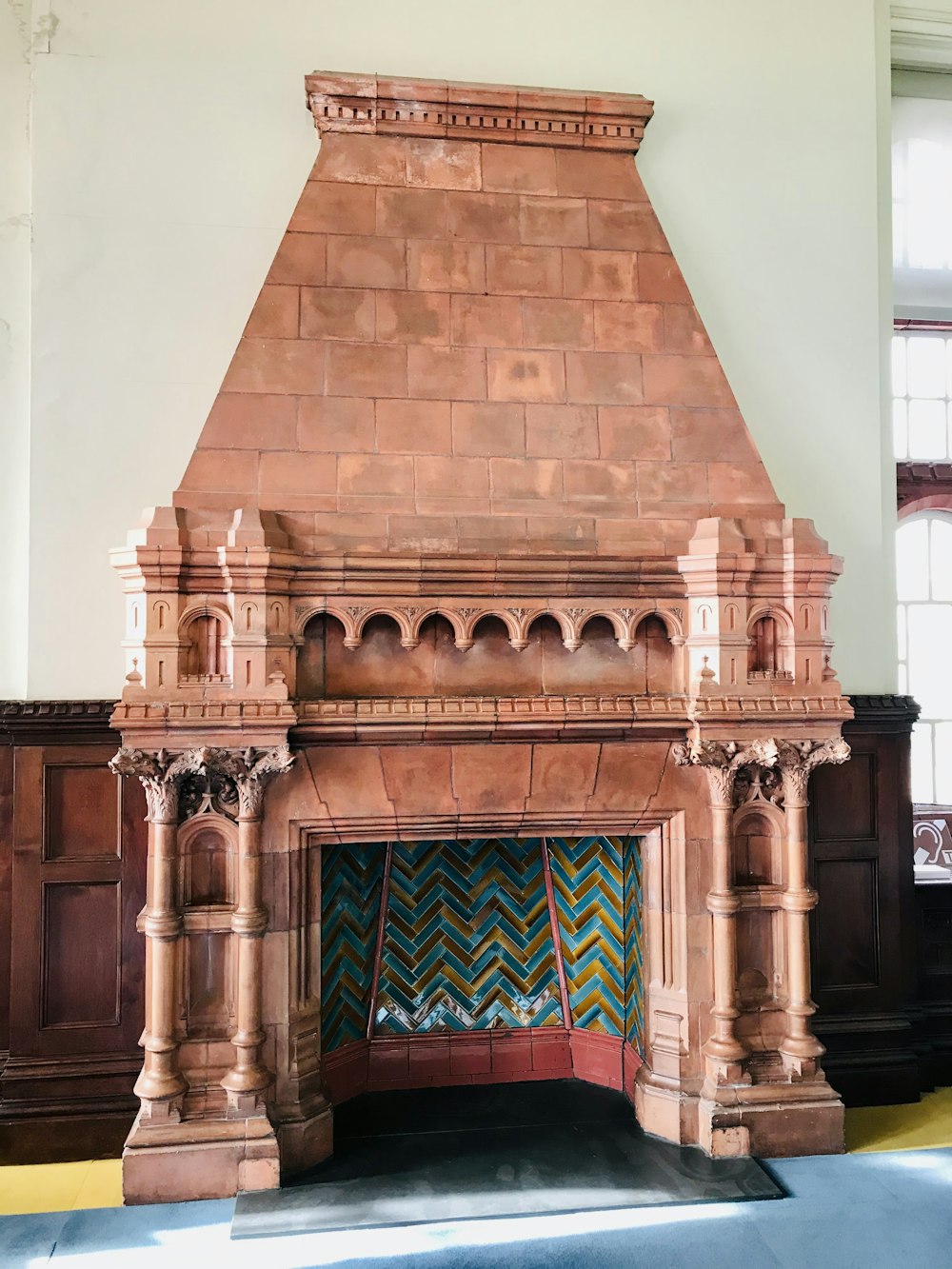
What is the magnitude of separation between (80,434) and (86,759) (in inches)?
53.9

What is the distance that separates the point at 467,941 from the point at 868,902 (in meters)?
1.90

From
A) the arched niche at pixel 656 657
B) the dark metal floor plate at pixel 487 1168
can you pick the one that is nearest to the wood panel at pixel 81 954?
the dark metal floor plate at pixel 487 1168

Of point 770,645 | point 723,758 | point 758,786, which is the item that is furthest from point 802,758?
point 770,645

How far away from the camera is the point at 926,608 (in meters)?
6.19

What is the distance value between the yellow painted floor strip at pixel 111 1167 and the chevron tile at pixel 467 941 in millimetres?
1289

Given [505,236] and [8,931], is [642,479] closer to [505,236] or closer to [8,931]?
[505,236]

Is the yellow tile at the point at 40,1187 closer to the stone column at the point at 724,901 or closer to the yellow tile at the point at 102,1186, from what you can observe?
the yellow tile at the point at 102,1186

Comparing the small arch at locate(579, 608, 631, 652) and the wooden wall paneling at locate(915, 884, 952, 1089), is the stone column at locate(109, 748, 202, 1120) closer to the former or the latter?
the small arch at locate(579, 608, 631, 652)

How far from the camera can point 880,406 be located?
4.52 m

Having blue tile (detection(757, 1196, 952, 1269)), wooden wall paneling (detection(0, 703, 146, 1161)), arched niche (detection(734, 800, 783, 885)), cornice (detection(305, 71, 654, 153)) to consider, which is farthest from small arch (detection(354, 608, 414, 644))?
blue tile (detection(757, 1196, 952, 1269))

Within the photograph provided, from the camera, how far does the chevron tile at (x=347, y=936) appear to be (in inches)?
166

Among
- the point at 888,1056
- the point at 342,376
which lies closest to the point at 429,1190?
the point at 888,1056

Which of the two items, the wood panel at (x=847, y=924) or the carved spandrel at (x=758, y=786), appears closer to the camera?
the carved spandrel at (x=758, y=786)

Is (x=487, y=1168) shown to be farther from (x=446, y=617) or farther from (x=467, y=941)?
(x=446, y=617)
